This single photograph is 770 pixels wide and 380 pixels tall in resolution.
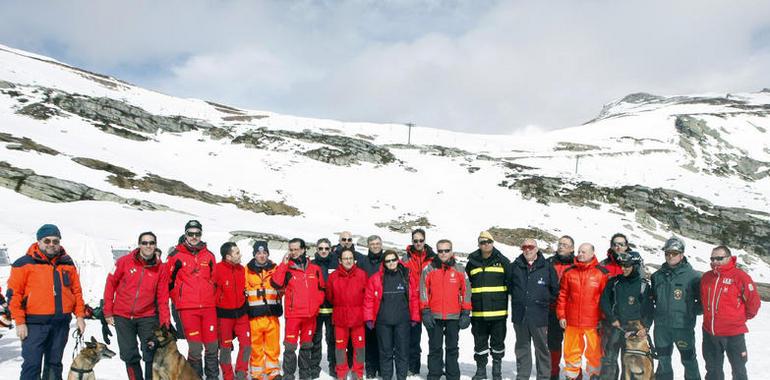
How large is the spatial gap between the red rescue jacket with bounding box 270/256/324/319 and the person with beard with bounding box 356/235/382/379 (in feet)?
3.15

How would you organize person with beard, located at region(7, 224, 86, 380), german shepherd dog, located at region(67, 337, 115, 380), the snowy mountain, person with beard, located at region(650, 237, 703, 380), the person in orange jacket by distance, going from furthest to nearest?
1. the snowy mountain
2. the person in orange jacket
3. person with beard, located at region(650, 237, 703, 380)
4. german shepherd dog, located at region(67, 337, 115, 380)
5. person with beard, located at region(7, 224, 86, 380)

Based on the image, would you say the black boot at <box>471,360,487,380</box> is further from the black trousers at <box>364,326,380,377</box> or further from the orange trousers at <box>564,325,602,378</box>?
the black trousers at <box>364,326,380,377</box>

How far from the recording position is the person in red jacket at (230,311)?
6.84m

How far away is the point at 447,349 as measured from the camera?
7.20m

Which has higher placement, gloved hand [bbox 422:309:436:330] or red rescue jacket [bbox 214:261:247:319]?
red rescue jacket [bbox 214:261:247:319]

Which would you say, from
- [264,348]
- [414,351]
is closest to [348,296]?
[264,348]

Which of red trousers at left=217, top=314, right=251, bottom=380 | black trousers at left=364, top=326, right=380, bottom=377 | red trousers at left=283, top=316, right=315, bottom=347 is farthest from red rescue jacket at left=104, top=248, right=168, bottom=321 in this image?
black trousers at left=364, top=326, right=380, bottom=377

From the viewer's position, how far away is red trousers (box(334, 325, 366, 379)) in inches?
285

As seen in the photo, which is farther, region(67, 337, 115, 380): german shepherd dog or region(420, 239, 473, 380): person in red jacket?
region(420, 239, 473, 380): person in red jacket

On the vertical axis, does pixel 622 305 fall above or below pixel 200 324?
above

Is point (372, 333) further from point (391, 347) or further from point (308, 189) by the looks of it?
point (308, 189)

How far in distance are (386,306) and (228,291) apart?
8.04 feet

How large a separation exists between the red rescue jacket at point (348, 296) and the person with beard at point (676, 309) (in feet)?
14.6

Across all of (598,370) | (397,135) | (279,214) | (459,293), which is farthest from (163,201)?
(397,135)
